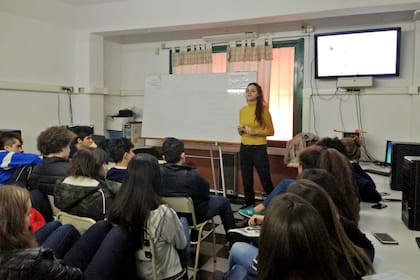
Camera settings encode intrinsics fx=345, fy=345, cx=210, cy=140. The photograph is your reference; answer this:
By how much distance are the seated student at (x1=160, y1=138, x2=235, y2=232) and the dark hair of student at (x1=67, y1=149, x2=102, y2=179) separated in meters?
0.57

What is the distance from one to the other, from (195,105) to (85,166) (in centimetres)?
309

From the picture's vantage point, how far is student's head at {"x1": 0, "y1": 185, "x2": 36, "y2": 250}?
1287 mm

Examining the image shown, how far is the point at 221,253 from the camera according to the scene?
322 cm

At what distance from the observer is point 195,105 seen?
5137mm

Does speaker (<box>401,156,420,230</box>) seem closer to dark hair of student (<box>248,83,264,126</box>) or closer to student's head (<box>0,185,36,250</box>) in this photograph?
student's head (<box>0,185,36,250</box>)

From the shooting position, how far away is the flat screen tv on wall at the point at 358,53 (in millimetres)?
4074

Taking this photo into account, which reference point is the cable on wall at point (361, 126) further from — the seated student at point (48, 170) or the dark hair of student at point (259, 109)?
the seated student at point (48, 170)

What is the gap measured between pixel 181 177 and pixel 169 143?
15.8 inches

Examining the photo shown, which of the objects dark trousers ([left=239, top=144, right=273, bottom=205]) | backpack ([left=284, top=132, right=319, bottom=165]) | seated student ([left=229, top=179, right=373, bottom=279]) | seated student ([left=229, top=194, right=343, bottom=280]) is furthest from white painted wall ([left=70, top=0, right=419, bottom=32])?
seated student ([left=229, top=194, right=343, bottom=280])

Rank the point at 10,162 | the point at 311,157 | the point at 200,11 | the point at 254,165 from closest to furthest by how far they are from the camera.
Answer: the point at 311,157 < the point at 10,162 < the point at 254,165 < the point at 200,11

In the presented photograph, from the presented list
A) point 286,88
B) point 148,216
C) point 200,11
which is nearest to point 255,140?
point 286,88

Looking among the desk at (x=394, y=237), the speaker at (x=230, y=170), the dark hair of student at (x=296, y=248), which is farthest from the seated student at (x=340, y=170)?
the speaker at (x=230, y=170)

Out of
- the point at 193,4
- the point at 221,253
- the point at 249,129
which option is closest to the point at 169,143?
the point at 221,253

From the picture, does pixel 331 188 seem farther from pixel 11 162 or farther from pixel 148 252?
pixel 11 162
